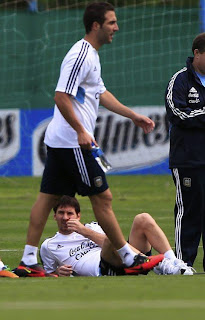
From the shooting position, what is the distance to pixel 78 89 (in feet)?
29.7

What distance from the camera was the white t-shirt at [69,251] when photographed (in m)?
9.70

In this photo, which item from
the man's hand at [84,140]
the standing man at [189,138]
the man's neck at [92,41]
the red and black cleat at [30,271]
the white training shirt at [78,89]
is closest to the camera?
the man's hand at [84,140]

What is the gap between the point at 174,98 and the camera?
9586 millimetres

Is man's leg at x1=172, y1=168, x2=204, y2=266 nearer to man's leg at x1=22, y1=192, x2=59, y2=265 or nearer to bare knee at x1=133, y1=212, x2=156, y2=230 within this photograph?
bare knee at x1=133, y1=212, x2=156, y2=230

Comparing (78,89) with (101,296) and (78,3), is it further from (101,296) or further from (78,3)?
(78,3)

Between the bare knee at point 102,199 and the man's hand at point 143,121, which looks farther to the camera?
the man's hand at point 143,121

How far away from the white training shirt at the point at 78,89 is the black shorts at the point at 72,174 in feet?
0.29

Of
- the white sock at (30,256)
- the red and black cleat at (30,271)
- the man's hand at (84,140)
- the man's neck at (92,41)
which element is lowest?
the red and black cleat at (30,271)

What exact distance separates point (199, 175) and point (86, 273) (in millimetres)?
1316

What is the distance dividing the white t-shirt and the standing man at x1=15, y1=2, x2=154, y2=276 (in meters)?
0.64

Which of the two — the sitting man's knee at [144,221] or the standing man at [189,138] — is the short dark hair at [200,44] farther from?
the sitting man's knee at [144,221]

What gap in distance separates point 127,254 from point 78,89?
1.43m

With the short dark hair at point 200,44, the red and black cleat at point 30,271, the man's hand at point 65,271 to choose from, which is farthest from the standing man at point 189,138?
the red and black cleat at point 30,271

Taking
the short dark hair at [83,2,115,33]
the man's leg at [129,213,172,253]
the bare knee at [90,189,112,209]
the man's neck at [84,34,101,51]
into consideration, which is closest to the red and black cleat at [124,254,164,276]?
the man's leg at [129,213,172,253]
